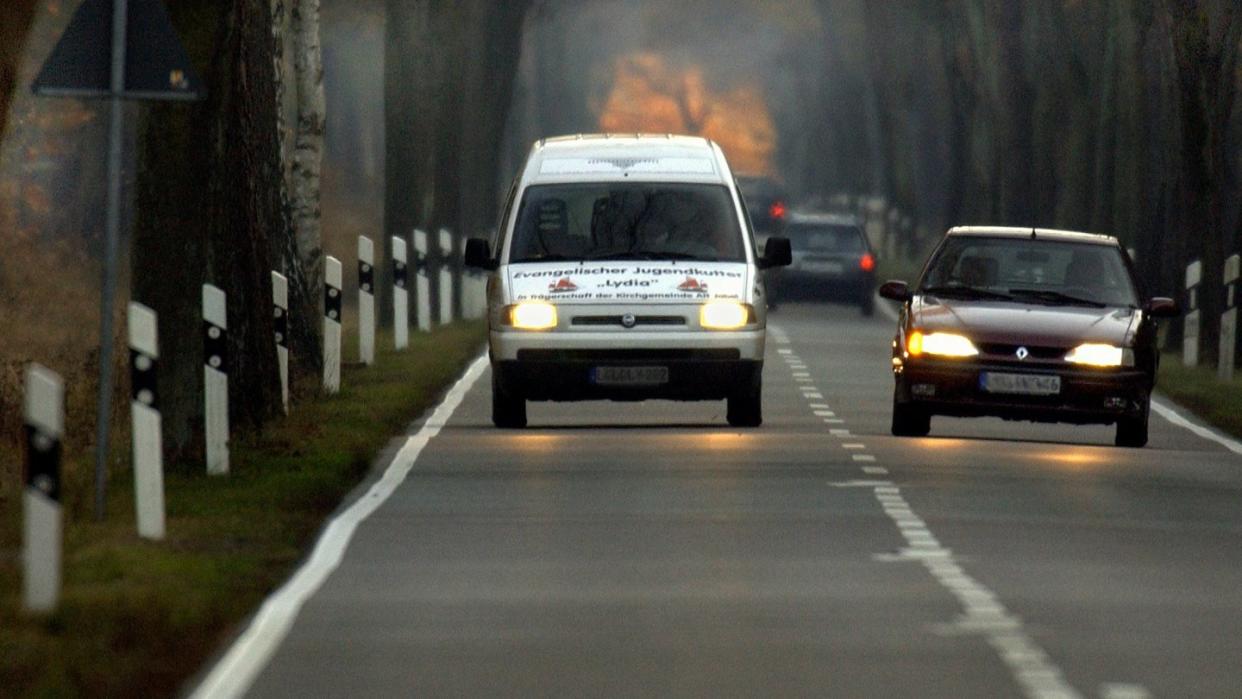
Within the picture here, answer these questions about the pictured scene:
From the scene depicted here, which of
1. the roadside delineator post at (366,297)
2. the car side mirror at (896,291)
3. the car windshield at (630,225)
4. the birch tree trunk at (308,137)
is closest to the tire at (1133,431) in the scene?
the car side mirror at (896,291)

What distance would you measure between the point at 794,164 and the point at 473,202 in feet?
336

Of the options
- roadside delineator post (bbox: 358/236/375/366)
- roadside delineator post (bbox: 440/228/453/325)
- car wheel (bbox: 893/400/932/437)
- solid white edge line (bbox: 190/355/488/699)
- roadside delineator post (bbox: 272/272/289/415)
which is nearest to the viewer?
solid white edge line (bbox: 190/355/488/699)

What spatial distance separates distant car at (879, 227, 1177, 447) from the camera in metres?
22.8

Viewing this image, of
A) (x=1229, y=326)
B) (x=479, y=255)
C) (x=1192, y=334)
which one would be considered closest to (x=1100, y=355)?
(x=479, y=255)

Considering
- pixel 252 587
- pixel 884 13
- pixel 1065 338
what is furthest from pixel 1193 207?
pixel 884 13

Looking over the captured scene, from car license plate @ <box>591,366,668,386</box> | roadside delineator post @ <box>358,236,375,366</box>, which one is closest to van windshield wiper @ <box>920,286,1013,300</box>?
car license plate @ <box>591,366,668,386</box>

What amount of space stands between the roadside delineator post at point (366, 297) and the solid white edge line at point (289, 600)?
32.2ft

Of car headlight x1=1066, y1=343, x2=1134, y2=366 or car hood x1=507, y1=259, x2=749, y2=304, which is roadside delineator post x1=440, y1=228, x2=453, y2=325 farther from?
car headlight x1=1066, y1=343, x2=1134, y2=366

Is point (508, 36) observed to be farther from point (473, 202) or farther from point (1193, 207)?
point (1193, 207)

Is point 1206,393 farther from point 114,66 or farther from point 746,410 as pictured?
point 114,66

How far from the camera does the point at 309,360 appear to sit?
92.8ft

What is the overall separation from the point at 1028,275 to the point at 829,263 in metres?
26.9

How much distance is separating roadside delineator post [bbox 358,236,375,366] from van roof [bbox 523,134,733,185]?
635 centimetres

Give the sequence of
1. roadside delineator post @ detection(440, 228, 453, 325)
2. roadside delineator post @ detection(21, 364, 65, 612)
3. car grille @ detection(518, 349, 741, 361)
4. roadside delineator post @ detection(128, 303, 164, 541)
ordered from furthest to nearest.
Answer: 1. roadside delineator post @ detection(440, 228, 453, 325)
2. car grille @ detection(518, 349, 741, 361)
3. roadside delineator post @ detection(128, 303, 164, 541)
4. roadside delineator post @ detection(21, 364, 65, 612)
